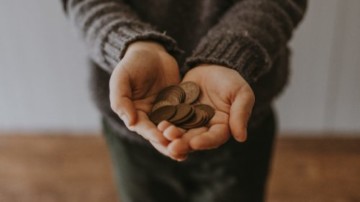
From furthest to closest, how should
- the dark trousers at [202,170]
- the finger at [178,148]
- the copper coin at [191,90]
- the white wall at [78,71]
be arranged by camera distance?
the white wall at [78,71] < the dark trousers at [202,170] < the copper coin at [191,90] < the finger at [178,148]

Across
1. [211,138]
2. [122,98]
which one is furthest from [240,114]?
[122,98]

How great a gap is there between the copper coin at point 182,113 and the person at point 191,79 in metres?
0.03

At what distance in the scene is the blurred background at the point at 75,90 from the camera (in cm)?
159

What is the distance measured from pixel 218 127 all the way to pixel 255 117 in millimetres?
262

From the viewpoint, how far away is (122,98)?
62 cm

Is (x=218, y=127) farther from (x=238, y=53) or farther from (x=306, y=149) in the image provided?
(x=306, y=149)

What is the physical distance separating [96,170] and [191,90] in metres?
1.13

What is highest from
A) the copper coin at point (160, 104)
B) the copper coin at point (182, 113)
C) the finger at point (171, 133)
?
the finger at point (171, 133)

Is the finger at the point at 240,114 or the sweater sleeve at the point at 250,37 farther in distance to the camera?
the sweater sleeve at the point at 250,37

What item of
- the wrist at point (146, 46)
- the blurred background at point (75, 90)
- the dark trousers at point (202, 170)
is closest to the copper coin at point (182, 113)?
the wrist at point (146, 46)

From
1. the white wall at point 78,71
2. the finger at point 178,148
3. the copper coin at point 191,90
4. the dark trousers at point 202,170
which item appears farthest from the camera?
the white wall at point 78,71

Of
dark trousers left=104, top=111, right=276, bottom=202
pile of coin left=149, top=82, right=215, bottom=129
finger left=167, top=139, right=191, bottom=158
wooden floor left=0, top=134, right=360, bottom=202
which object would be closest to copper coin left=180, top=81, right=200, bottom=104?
pile of coin left=149, top=82, right=215, bottom=129

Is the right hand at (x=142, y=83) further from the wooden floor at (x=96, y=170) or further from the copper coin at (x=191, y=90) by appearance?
the wooden floor at (x=96, y=170)

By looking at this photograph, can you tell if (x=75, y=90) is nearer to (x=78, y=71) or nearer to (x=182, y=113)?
(x=78, y=71)
